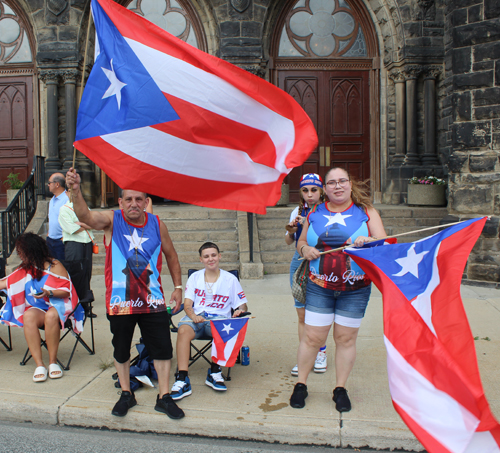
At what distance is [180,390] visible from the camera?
12.5 feet

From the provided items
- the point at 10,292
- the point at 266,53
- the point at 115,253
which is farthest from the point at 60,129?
the point at 115,253

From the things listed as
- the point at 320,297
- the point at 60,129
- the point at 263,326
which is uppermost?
the point at 60,129

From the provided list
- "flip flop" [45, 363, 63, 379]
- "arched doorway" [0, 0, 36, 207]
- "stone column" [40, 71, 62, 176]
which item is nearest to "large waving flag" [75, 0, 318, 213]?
"flip flop" [45, 363, 63, 379]

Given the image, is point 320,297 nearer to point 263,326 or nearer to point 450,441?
point 450,441

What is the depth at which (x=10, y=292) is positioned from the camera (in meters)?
4.56

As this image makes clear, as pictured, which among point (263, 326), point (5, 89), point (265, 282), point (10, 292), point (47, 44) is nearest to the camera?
point (10, 292)

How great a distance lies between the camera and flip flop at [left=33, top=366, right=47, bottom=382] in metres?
4.21

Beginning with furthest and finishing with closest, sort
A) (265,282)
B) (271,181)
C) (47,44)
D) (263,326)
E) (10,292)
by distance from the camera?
(47,44), (265,282), (263,326), (10,292), (271,181)

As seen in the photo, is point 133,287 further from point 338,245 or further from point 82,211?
point 338,245

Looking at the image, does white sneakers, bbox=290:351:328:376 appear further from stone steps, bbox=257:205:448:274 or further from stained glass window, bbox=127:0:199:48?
stained glass window, bbox=127:0:199:48

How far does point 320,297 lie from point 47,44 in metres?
10.8

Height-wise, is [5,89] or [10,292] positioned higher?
[5,89]

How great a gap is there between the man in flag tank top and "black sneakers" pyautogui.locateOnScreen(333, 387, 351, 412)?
1.11 meters

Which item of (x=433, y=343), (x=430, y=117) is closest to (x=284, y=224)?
(x=430, y=117)
